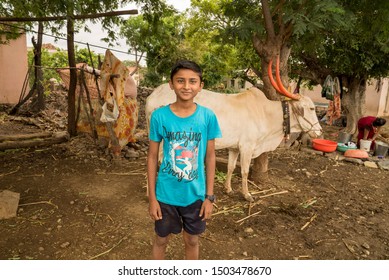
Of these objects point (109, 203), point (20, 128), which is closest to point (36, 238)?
point (109, 203)

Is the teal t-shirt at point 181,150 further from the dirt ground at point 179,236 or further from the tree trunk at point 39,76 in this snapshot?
the tree trunk at point 39,76

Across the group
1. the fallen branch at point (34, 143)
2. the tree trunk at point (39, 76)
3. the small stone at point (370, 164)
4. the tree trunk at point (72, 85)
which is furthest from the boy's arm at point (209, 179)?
the tree trunk at point (39, 76)

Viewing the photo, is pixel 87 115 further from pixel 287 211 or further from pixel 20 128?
pixel 287 211

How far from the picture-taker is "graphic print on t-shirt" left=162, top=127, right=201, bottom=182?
1840 mm

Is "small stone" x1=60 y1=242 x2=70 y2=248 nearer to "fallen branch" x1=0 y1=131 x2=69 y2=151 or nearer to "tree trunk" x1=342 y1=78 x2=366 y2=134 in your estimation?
"fallen branch" x1=0 y1=131 x2=69 y2=151

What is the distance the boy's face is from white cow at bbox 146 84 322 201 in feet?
6.06

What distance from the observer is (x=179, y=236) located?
9.72 ft

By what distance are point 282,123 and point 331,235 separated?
147 centimetres

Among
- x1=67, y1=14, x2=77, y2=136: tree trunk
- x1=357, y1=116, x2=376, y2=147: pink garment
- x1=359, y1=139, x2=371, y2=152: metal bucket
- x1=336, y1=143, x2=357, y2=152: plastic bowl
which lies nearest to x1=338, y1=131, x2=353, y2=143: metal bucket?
x1=357, y1=116, x2=376, y2=147: pink garment

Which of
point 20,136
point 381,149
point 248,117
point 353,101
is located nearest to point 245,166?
point 248,117

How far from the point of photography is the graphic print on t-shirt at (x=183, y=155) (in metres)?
1.84

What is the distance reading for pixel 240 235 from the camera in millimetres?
3062

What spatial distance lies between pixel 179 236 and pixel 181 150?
4.70 feet

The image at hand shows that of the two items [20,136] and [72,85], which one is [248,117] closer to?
[72,85]
